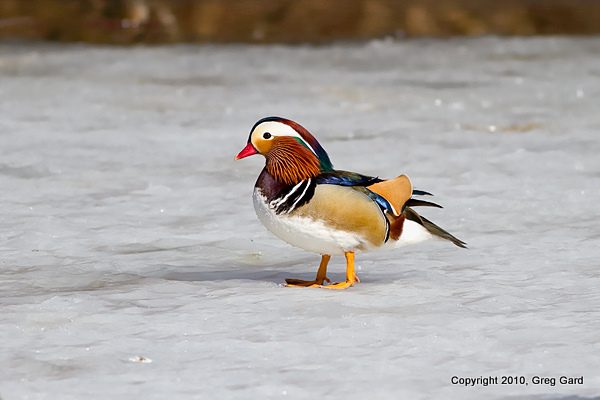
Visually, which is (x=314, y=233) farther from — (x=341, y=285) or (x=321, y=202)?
(x=341, y=285)

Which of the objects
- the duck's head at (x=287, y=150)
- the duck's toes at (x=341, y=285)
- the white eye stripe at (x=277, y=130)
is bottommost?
the duck's toes at (x=341, y=285)

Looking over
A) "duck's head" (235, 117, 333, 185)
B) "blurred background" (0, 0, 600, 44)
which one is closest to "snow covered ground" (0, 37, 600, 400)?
"duck's head" (235, 117, 333, 185)

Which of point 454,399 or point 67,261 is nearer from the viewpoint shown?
point 454,399

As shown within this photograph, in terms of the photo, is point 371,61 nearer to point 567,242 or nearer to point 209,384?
point 567,242

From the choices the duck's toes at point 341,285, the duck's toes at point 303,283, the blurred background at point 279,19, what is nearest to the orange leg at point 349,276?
the duck's toes at point 341,285

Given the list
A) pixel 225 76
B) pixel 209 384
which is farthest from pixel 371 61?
→ pixel 209 384

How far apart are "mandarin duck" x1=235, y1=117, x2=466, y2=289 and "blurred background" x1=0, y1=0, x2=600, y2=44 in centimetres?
1038

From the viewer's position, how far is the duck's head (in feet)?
13.7

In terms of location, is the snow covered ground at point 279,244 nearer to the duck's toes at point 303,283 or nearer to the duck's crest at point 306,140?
the duck's toes at point 303,283

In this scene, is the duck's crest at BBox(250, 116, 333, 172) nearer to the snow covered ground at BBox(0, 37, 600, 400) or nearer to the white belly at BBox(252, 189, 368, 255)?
the white belly at BBox(252, 189, 368, 255)

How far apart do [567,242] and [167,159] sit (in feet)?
11.8

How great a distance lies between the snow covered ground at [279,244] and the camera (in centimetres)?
338

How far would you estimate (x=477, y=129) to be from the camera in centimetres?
868

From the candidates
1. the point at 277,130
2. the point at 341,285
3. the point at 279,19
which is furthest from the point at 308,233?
the point at 279,19
